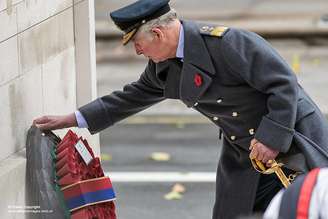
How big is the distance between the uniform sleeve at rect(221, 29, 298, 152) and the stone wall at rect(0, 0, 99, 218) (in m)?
1.04

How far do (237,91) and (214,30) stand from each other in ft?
0.95

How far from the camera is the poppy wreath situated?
4051 mm

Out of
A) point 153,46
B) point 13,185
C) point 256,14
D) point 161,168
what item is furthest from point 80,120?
point 256,14

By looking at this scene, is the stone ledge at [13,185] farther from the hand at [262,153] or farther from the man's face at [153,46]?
the hand at [262,153]

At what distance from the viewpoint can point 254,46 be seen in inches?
149

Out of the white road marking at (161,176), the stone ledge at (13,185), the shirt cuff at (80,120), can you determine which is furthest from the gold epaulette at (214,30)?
the white road marking at (161,176)

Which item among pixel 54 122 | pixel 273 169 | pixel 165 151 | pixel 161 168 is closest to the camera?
pixel 273 169

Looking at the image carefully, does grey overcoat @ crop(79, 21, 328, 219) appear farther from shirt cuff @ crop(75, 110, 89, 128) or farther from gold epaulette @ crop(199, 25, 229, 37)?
shirt cuff @ crop(75, 110, 89, 128)

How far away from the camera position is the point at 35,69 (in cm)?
438

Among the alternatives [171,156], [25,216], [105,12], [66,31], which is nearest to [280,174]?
[25,216]

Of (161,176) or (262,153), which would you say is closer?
(262,153)

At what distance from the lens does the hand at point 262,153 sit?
3782 millimetres

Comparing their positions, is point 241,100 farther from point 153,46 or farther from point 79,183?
point 79,183

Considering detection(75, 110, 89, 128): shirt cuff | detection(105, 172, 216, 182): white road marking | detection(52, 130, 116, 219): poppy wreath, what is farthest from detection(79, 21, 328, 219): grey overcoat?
detection(105, 172, 216, 182): white road marking
